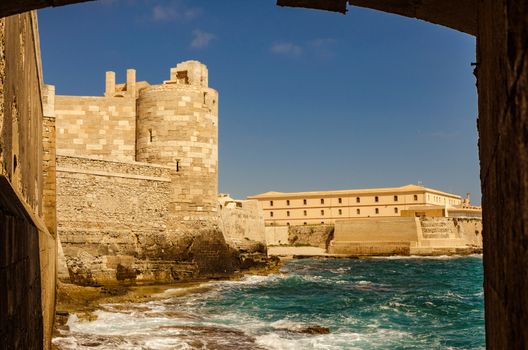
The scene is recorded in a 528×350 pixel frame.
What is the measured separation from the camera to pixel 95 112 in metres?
22.8

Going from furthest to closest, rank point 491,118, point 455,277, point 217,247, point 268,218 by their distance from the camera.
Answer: point 268,218
point 455,277
point 217,247
point 491,118

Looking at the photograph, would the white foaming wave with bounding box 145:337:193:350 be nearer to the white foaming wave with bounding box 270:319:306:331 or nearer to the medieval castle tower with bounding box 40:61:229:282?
the white foaming wave with bounding box 270:319:306:331

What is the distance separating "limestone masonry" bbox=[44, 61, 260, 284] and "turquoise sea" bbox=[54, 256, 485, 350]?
7.23ft

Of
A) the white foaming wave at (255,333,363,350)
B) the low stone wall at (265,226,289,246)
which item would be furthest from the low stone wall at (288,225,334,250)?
the white foaming wave at (255,333,363,350)

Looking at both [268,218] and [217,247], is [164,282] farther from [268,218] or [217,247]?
[268,218]

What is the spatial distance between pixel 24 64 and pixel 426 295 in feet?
57.4

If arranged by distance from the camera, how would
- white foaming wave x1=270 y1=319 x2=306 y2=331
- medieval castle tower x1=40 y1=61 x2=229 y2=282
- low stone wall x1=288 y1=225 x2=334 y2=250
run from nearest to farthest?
white foaming wave x1=270 y1=319 x2=306 y2=331, medieval castle tower x1=40 y1=61 x2=229 y2=282, low stone wall x1=288 y1=225 x2=334 y2=250

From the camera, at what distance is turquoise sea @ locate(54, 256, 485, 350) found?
34.2ft

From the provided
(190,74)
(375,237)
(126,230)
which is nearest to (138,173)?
(126,230)

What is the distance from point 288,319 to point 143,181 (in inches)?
370

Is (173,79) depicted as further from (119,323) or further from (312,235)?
(312,235)

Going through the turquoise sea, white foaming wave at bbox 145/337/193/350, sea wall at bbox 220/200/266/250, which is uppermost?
sea wall at bbox 220/200/266/250

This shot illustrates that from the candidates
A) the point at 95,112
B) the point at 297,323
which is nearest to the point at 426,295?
the point at 297,323

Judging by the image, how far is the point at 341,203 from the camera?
6138cm
